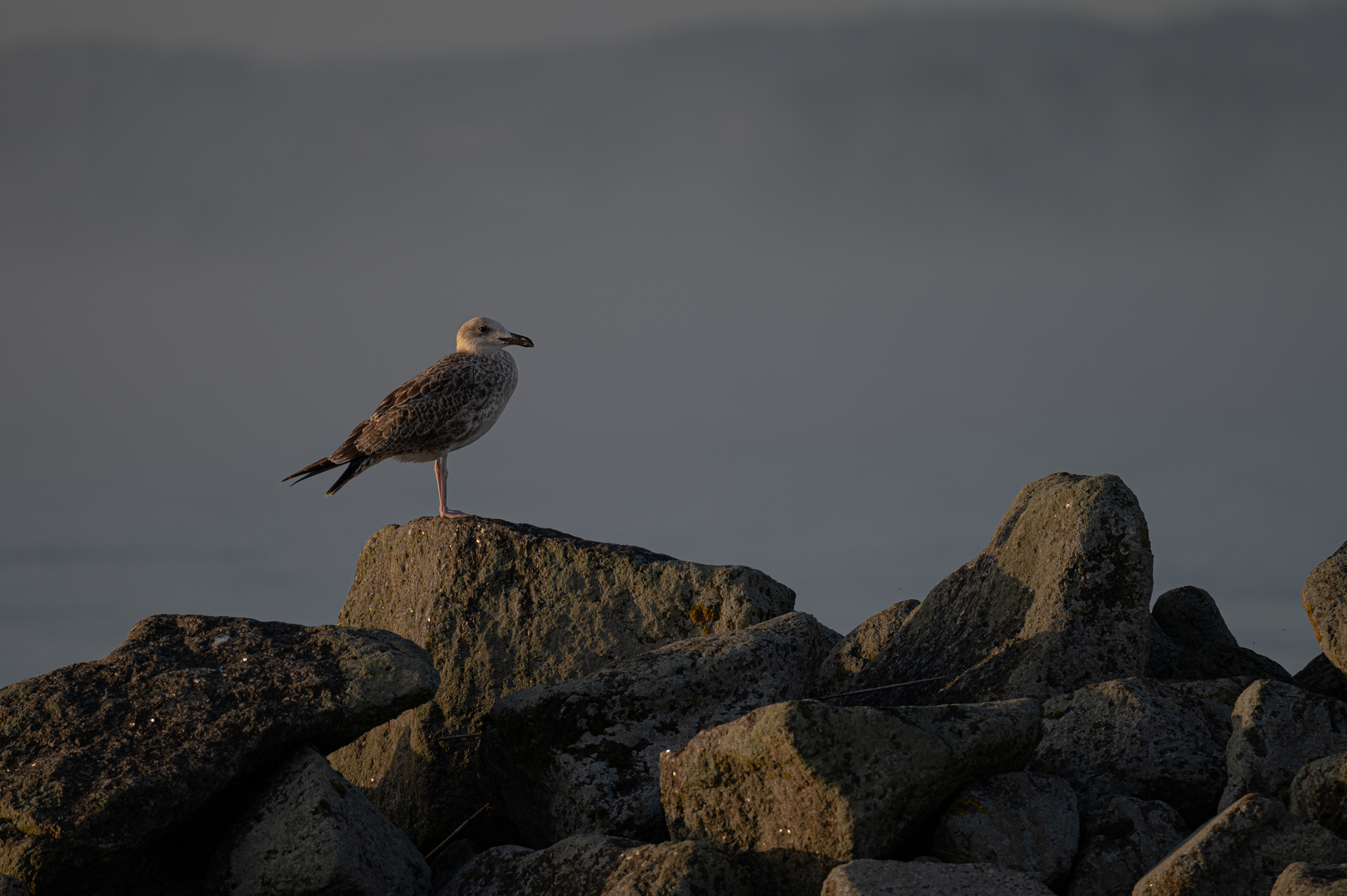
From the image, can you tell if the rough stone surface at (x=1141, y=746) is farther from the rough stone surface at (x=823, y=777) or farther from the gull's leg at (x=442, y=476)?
the gull's leg at (x=442, y=476)

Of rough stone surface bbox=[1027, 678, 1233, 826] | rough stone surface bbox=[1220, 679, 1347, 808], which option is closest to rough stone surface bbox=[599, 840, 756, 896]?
rough stone surface bbox=[1027, 678, 1233, 826]

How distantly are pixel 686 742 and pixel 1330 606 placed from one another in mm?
4841

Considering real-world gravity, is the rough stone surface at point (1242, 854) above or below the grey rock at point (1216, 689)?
below

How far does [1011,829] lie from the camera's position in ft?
21.9

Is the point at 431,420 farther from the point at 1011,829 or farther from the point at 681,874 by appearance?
the point at 1011,829

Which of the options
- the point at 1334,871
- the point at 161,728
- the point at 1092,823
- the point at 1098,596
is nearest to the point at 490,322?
the point at 161,728

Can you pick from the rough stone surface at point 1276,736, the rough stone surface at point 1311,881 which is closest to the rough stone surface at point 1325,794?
the rough stone surface at point 1276,736

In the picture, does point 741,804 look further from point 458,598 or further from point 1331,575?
point 1331,575

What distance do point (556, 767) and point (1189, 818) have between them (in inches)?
169

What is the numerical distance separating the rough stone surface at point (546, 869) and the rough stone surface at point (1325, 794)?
153 inches

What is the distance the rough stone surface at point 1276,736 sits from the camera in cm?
720

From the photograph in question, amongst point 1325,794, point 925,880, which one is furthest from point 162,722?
point 1325,794

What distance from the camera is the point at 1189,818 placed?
7.61 meters

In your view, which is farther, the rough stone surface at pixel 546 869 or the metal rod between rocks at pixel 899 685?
the metal rod between rocks at pixel 899 685
